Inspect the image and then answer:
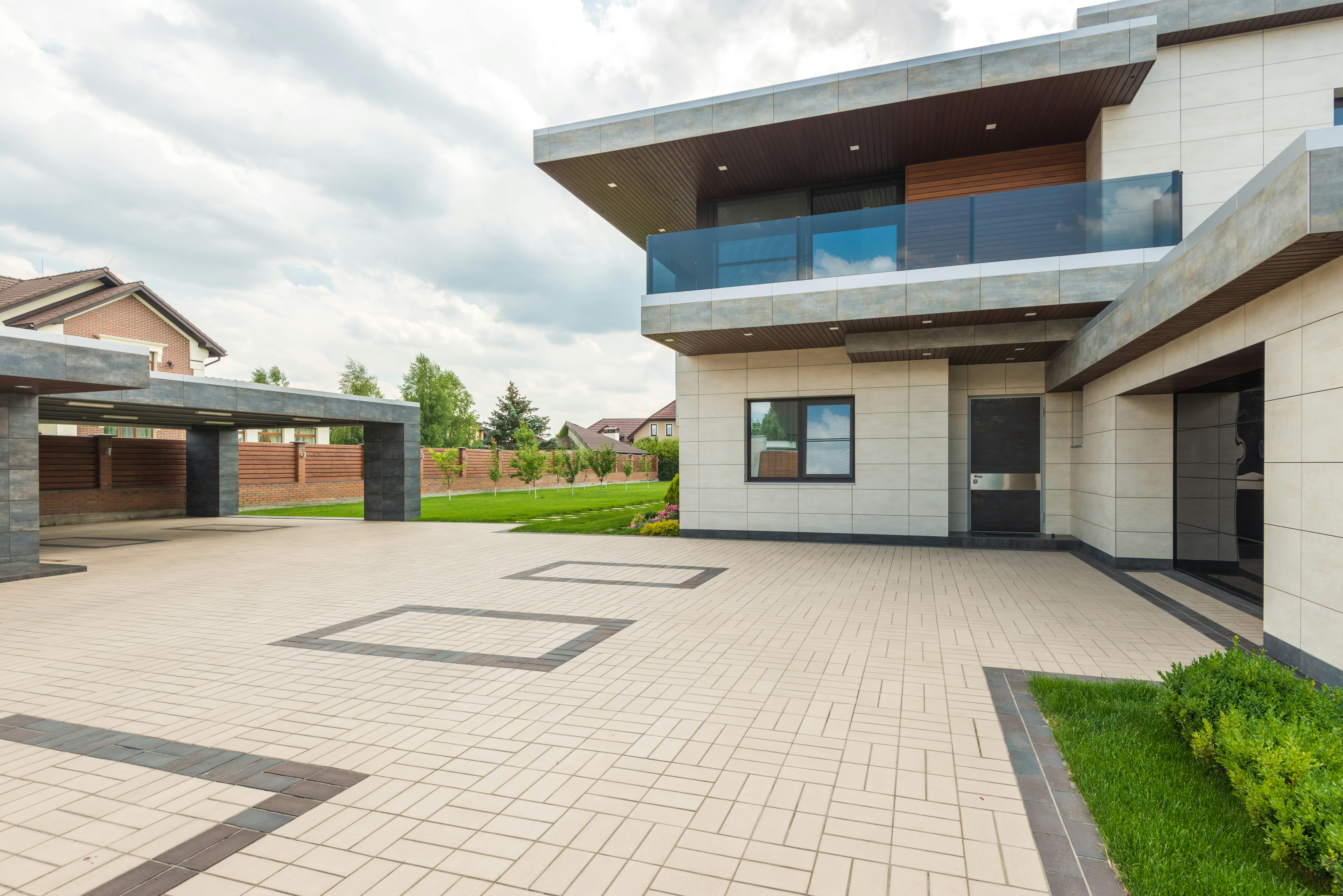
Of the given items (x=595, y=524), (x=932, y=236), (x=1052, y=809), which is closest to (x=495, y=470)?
(x=595, y=524)

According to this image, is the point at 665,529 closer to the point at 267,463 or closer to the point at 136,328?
the point at 267,463

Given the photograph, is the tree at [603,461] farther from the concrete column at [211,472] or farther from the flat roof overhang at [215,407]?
the concrete column at [211,472]

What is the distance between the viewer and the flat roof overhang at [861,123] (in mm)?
9906

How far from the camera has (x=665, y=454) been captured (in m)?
48.5

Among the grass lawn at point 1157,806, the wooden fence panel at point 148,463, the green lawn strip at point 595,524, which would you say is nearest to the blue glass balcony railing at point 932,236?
the green lawn strip at point 595,524

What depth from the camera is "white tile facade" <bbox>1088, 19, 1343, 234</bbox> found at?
33.4 ft

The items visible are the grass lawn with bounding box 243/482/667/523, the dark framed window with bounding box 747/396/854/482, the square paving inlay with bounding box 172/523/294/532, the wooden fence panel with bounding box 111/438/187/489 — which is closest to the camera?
the dark framed window with bounding box 747/396/854/482

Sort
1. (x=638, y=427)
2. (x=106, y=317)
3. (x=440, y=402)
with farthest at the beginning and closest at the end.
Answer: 1. (x=638, y=427)
2. (x=440, y=402)
3. (x=106, y=317)

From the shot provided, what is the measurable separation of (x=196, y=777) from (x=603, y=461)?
31581 millimetres

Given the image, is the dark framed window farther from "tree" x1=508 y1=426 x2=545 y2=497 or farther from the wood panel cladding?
"tree" x1=508 y1=426 x2=545 y2=497

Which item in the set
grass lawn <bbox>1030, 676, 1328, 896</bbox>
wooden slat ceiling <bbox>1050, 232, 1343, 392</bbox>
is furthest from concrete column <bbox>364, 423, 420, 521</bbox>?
grass lawn <bbox>1030, 676, 1328, 896</bbox>

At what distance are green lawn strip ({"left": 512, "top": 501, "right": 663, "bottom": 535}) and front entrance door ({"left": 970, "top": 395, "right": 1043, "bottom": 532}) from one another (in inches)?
300

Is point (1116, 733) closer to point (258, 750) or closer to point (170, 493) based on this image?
point (258, 750)

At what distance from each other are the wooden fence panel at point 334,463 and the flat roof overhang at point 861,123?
17.8 meters
